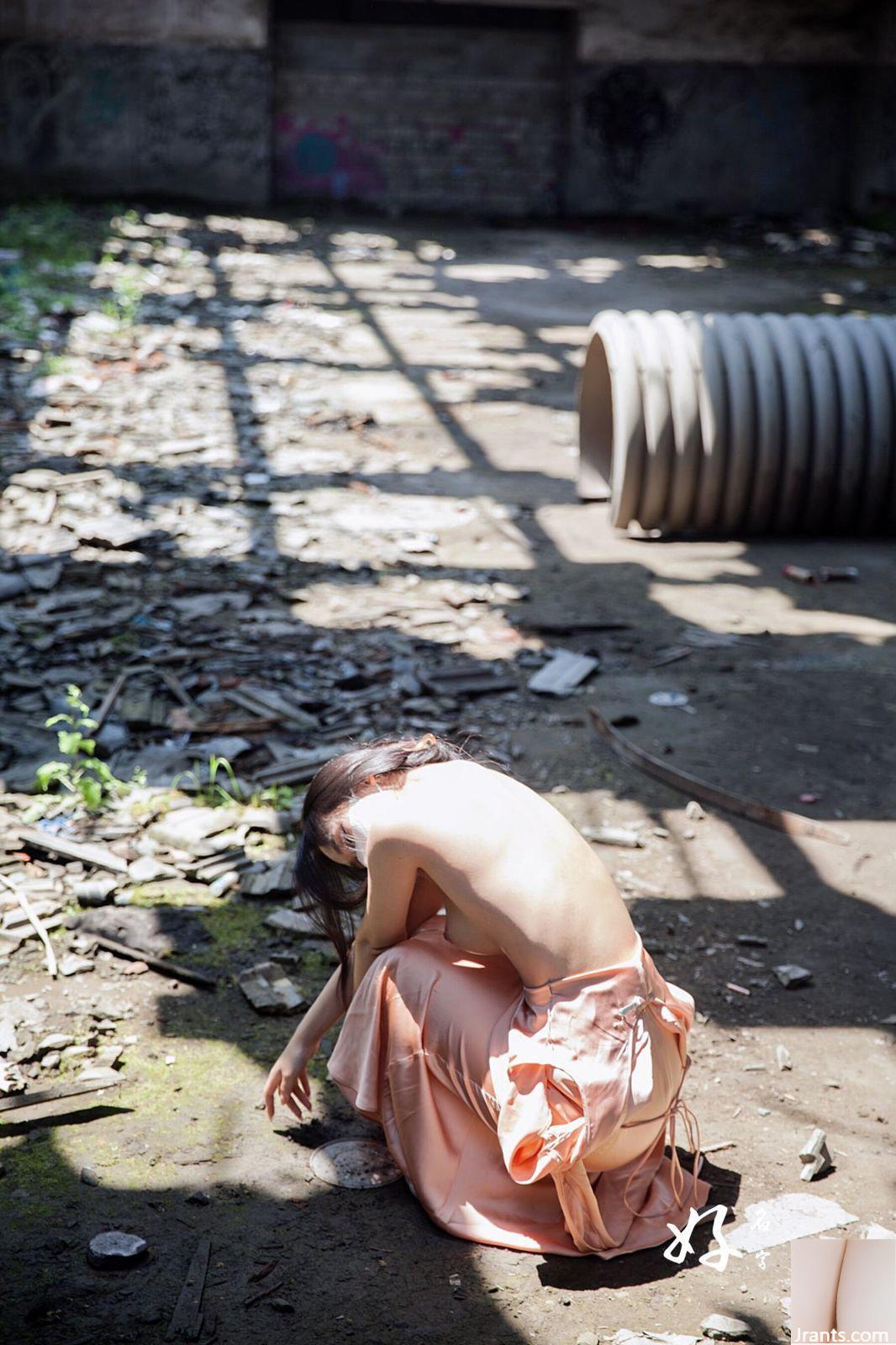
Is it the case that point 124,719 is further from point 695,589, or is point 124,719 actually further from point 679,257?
point 679,257

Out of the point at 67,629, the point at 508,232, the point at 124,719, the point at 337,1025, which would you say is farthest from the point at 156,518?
the point at 508,232

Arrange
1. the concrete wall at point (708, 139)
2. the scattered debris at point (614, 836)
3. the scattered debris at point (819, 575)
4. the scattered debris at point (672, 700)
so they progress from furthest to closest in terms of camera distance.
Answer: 1. the concrete wall at point (708, 139)
2. the scattered debris at point (819, 575)
3. the scattered debris at point (672, 700)
4. the scattered debris at point (614, 836)

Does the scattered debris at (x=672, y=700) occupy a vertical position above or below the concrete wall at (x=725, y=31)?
below

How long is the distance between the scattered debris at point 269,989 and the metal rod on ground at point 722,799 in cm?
183

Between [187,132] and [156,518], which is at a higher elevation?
[187,132]

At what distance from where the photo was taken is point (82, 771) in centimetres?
515

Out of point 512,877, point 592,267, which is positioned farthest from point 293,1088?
point 592,267

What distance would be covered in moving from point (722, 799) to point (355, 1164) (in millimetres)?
2263

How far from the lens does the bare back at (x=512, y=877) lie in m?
2.93

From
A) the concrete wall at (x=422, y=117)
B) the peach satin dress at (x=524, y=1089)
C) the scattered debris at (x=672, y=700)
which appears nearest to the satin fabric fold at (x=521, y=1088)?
the peach satin dress at (x=524, y=1089)

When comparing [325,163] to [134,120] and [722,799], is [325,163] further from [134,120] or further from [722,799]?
[722,799]

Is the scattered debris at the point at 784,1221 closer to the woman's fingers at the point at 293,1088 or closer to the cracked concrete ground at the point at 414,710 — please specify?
the cracked concrete ground at the point at 414,710

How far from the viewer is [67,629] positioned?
21.1 feet

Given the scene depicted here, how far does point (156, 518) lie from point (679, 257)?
1322 centimetres
